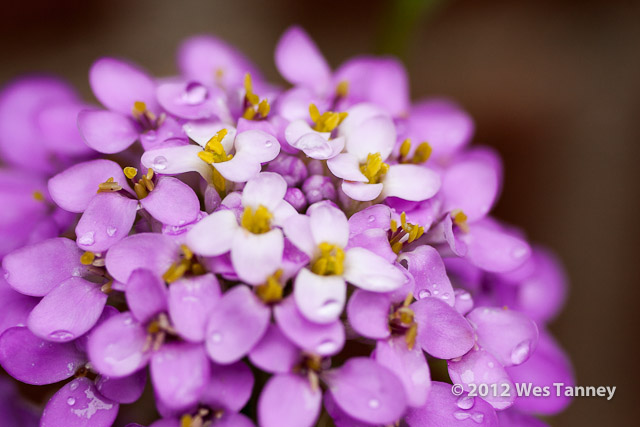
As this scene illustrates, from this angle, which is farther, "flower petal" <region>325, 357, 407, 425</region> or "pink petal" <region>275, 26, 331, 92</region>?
"pink petal" <region>275, 26, 331, 92</region>

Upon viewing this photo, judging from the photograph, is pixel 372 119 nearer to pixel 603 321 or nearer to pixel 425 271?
pixel 425 271

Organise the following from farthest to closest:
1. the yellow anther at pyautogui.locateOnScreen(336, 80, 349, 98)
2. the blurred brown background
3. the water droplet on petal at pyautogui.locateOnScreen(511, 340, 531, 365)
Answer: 1. the blurred brown background
2. the yellow anther at pyautogui.locateOnScreen(336, 80, 349, 98)
3. the water droplet on petal at pyautogui.locateOnScreen(511, 340, 531, 365)

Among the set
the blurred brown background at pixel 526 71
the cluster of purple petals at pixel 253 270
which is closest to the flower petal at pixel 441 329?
the cluster of purple petals at pixel 253 270

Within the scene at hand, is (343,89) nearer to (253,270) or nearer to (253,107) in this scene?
(253,107)

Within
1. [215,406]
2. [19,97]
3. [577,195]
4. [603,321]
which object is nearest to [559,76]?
[577,195]

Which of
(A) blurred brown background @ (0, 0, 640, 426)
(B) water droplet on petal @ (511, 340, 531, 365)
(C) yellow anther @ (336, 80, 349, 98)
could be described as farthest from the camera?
(A) blurred brown background @ (0, 0, 640, 426)

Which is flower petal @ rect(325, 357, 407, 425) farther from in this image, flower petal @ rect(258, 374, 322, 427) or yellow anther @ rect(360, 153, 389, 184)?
yellow anther @ rect(360, 153, 389, 184)

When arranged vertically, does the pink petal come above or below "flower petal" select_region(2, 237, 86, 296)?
above

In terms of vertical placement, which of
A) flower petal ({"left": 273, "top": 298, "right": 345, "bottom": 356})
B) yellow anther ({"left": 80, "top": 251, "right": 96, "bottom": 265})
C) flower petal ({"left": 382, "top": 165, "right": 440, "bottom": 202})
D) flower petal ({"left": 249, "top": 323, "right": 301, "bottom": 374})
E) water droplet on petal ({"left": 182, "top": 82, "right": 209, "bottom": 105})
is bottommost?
yellow anther ({"left": 80, "top": 251, "right": 96, "bottom": 265})

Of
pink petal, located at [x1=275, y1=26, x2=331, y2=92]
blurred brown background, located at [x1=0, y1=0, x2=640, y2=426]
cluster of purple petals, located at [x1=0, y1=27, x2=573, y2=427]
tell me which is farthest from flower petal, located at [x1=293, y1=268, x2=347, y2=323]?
blurred brown background, located at [x1=0, y1=0, x2=640, y2=426]
